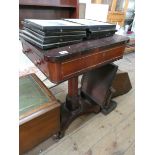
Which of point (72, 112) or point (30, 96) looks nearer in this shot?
point (30, 96)

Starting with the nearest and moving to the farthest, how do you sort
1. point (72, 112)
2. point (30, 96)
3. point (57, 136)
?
point (30, 96)
point (57, 136)
point (72, 112)

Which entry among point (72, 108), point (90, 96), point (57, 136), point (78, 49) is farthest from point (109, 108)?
point (78, 49)

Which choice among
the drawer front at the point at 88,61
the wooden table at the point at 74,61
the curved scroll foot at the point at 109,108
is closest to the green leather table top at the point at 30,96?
the wooden table at the point at 74,61

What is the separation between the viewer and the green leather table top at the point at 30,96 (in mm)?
1005

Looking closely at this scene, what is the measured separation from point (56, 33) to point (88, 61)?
0.77 feet

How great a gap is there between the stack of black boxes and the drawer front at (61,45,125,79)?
→ 0.41 feet

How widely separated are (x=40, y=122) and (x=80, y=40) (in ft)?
1.90

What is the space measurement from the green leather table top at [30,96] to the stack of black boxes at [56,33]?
38 cm

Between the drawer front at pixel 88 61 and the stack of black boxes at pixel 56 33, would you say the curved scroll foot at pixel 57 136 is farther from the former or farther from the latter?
the stack of black boxes at pixel 56 33

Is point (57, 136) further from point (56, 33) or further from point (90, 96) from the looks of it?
point (56, 33)

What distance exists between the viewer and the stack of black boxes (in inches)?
31.7

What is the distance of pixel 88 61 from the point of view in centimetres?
90
